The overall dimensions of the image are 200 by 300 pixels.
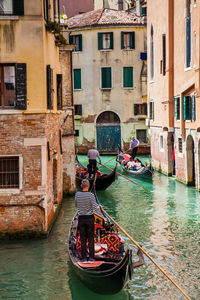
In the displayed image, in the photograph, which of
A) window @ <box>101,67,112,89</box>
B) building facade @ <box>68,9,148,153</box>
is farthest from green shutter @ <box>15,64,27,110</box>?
window @ <box>101,67,112,89</box>

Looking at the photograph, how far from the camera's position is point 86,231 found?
693cm

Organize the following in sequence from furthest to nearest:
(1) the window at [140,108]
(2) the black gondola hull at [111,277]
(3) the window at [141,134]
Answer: (3) the window at [141,134] < (1) the window at [140,108] < (2) the black gondola hull at [111,277]

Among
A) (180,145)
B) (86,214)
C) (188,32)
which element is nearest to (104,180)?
(180,145)

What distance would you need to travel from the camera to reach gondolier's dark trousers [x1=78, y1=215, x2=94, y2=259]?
682 centimetres

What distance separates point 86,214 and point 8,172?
2490 millimetres

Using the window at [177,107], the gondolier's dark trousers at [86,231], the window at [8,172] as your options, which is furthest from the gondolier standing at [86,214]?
the window at [177,107]

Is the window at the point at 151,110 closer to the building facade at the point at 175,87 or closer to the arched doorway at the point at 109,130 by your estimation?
the building facade at the point at 175,87

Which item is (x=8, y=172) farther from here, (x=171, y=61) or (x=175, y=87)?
(x=171, y=61)

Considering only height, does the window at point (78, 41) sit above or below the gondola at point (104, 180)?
above

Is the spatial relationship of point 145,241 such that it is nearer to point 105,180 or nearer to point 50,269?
point 50,269

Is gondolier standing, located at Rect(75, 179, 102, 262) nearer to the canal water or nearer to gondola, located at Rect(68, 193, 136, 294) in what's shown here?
Result: gondola, located at Rect(68, 193, 136, 294)

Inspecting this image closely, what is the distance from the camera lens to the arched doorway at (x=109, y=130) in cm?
2544

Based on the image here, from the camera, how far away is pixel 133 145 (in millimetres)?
20297

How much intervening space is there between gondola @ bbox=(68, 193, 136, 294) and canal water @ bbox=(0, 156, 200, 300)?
1.05 ft
